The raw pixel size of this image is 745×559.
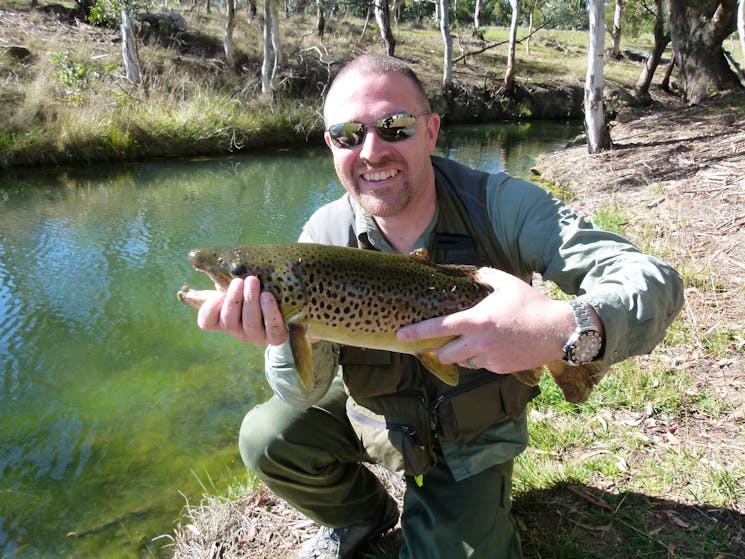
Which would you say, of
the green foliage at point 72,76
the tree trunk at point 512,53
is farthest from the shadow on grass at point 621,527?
the tree trunk at point 512,53

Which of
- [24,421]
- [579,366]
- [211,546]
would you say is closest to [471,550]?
[579,366]

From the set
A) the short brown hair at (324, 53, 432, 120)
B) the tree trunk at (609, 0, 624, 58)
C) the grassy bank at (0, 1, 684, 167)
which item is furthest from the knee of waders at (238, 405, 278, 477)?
the tree trunk at (609, 0, 624, 58)

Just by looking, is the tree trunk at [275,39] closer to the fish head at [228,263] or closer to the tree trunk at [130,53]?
the tree trunk at [130,53]

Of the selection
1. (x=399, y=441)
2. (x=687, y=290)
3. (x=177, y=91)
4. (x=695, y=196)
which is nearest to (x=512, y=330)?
(x=399, y=441)

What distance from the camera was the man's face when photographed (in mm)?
3127

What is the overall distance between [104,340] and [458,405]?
18.8 feet

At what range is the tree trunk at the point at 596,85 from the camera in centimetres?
1334

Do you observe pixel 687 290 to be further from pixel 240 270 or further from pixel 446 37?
pixel 446 37

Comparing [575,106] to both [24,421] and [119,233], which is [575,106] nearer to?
[119,233]

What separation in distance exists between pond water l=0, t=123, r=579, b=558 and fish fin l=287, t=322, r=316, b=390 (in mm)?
2535

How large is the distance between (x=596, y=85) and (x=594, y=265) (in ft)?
43.9

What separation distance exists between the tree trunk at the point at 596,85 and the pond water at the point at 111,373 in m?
7.83

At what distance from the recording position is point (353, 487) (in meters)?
3.51

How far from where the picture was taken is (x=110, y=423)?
5.64m
